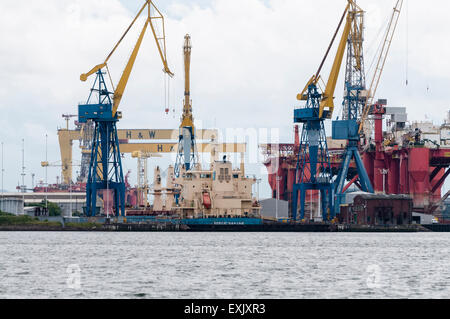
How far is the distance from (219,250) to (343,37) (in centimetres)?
6946

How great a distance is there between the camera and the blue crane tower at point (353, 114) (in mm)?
139625

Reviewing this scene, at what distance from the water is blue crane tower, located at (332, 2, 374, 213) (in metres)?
55.0

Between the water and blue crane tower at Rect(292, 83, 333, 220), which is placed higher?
blue crane tower at Rect(292, 83, 333, 220)

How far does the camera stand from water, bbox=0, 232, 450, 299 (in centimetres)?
4588

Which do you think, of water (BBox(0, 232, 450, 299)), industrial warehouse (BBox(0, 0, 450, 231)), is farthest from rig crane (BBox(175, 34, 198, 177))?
water (BBox(0, 232, 450, 299))

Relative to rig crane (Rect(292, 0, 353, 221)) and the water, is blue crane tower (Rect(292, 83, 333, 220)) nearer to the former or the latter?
rig crane (Rect(292, 0, 353, 221))

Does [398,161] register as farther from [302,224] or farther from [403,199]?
[302,224]

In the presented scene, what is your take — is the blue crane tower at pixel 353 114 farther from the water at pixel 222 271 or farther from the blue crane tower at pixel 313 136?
the water at pixel 222 271

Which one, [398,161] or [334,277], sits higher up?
[398,161]

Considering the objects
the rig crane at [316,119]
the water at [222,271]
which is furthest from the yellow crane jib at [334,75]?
the water at [222,271]

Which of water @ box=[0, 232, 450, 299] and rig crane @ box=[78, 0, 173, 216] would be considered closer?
water @ box=[0, 232, 450, 299]

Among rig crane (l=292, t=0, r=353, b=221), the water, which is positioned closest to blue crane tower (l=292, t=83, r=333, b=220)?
rig crane (l=292, t=0, r=353, b=221)
